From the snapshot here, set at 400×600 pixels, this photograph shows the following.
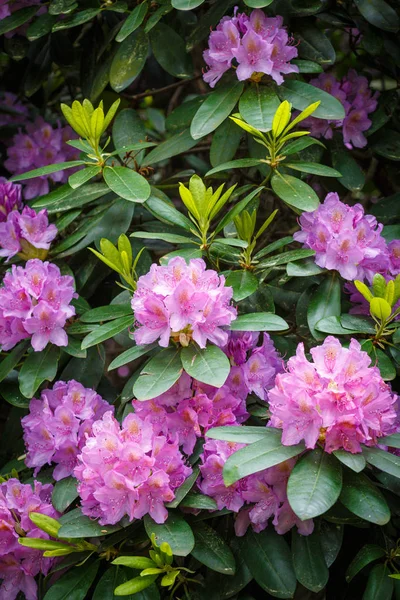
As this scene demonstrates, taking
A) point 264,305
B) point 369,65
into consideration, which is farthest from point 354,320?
point 369,65

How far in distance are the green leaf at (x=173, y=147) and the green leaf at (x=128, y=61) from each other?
6.9 inches

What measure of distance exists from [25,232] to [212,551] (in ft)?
2.76

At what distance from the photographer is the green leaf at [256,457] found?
1.28 metres

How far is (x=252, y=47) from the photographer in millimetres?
1735

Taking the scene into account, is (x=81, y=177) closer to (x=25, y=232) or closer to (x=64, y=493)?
(x=25, y=232)

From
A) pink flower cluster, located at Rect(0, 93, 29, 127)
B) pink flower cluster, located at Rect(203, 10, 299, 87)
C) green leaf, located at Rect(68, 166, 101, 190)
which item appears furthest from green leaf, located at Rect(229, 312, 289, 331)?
pink flower cluster, located at Rect(0, 93, 29, 127)

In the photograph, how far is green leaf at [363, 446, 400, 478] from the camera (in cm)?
132

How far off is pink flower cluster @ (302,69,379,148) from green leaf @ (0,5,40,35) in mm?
749

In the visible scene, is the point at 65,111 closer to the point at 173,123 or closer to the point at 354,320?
the point at 173,123

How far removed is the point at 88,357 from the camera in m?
1.83

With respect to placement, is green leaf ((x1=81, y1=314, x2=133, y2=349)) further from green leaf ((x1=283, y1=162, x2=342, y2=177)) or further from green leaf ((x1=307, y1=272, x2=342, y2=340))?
green leaf ((x1=283, y1=162, x2=342, y2=177))

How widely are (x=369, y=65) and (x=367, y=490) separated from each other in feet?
4.31

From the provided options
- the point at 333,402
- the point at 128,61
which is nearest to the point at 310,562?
the point at 333,402

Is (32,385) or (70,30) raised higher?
(70,30)
